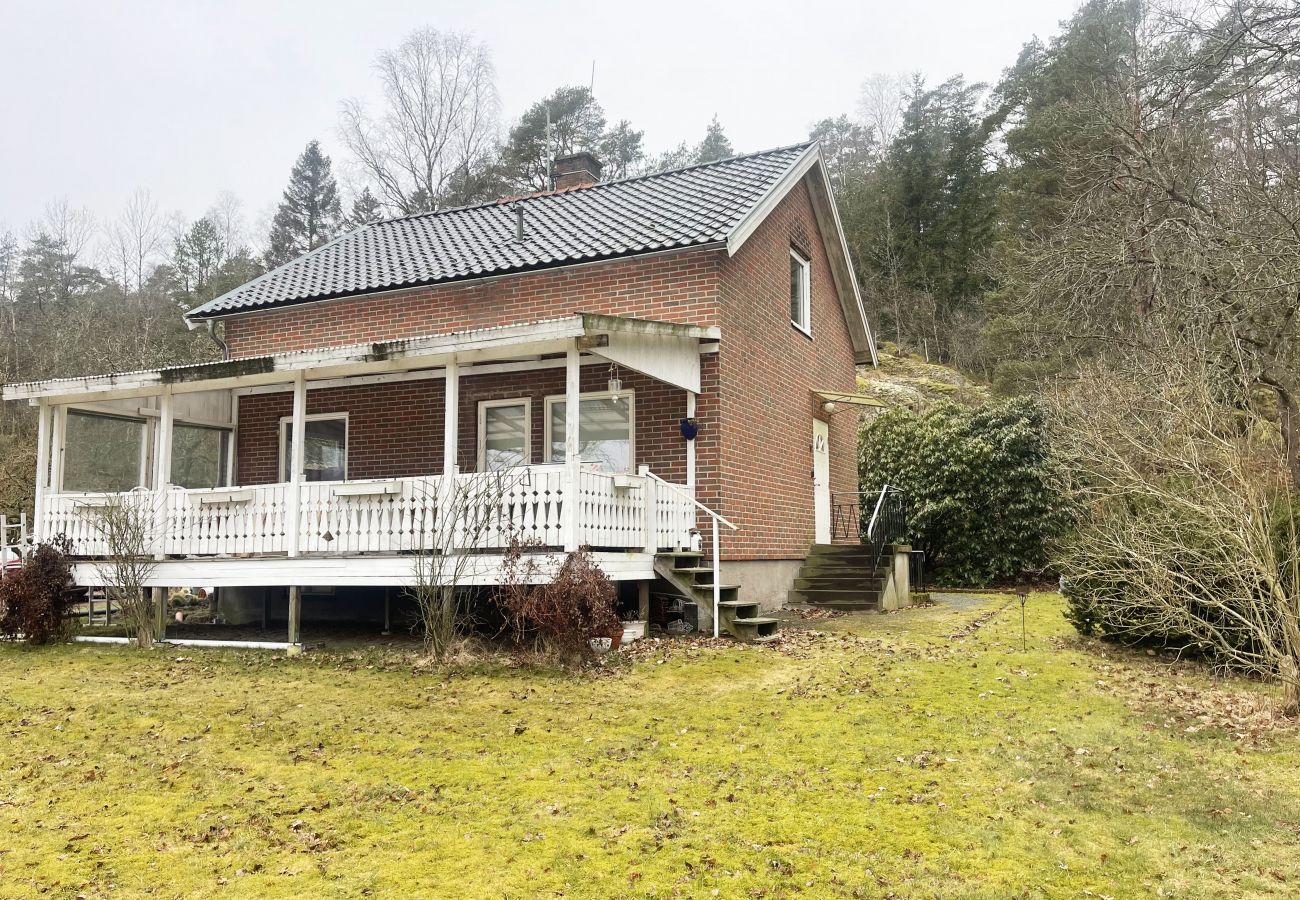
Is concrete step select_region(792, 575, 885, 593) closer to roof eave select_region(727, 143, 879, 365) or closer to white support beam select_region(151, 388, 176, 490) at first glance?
roof eave select_region(727, 143, 879, 365)

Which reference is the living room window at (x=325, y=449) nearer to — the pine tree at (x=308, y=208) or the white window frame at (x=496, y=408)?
the white window frame at (x=496, y=408)

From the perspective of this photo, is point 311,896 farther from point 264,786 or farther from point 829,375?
point 829,375

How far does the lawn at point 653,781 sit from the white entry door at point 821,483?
689 cm

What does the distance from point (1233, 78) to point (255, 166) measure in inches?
2433

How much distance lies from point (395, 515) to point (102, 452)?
643cm

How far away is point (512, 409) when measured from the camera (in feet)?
44.6

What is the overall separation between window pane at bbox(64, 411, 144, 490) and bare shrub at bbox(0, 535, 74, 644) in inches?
64.5

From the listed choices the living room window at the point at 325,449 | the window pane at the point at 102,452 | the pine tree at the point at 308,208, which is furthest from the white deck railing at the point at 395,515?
the pine tree at the point at 308,208

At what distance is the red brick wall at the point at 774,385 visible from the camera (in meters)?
12.9

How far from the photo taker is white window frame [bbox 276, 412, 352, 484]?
14617mm

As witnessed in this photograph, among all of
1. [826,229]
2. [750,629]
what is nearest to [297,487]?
[750,629]

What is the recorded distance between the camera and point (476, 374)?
1330 cm

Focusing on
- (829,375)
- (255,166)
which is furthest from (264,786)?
(255,166)

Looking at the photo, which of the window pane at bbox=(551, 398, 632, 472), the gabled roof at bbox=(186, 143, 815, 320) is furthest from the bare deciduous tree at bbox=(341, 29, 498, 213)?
the window pane at bbox=(551, 398, 632, 472)
